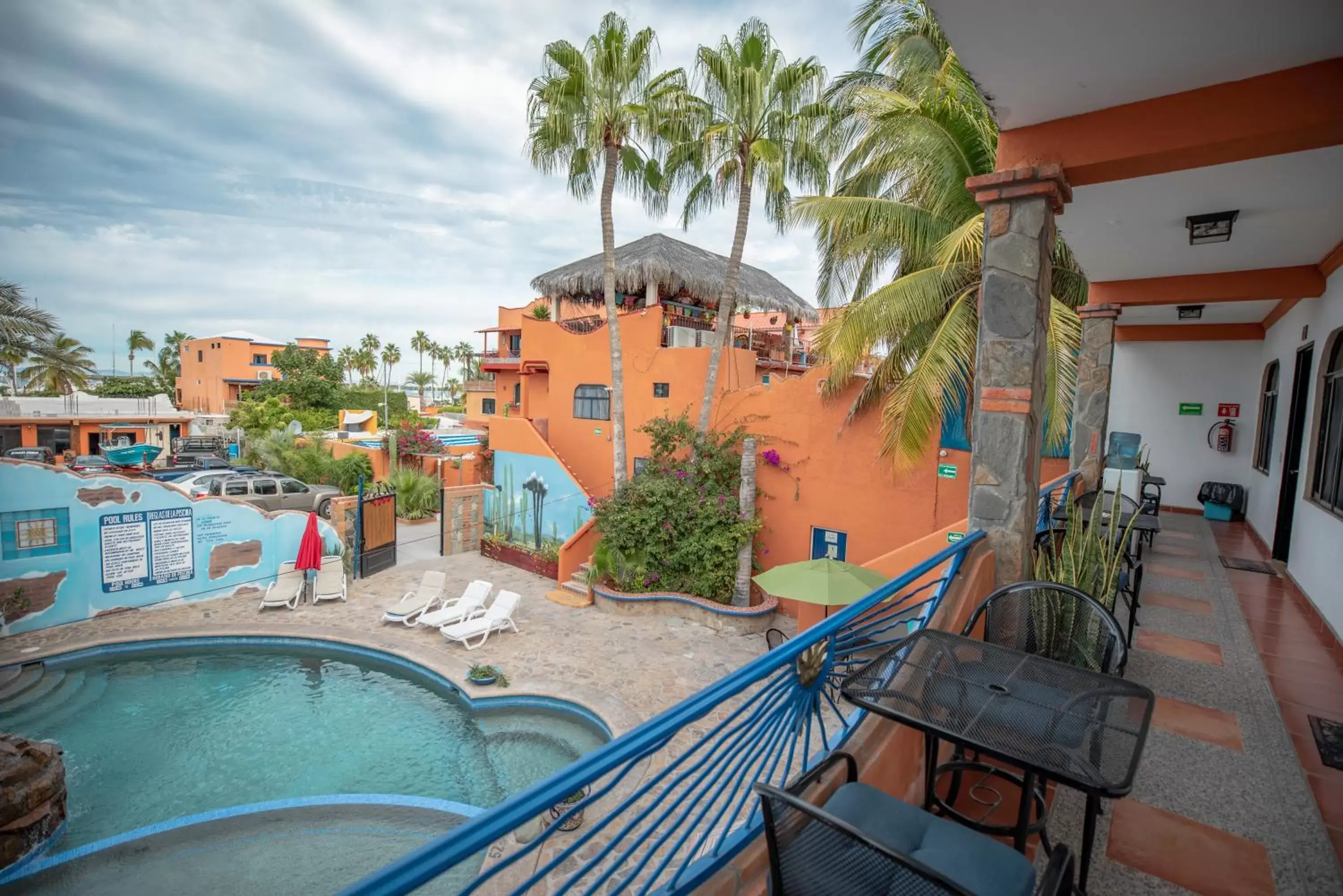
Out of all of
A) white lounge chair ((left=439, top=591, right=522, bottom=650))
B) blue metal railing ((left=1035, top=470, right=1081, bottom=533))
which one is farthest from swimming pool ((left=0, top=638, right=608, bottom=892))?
blue metal railing ((left=1035, top=470, right=1081, bottom=533))

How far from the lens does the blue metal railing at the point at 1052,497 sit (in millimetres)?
5109

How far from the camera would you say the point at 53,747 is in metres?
6.06

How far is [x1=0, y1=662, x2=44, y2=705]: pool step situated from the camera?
7891mm

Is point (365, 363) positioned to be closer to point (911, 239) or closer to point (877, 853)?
point (911, 239)

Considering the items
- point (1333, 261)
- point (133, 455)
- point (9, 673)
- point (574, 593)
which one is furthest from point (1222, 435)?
point (133, 455)

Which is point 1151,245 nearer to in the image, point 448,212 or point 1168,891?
point 1168,891

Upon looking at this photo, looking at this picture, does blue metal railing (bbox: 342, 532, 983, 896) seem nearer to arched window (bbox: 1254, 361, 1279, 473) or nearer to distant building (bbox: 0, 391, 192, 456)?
arched window (bbox: 1254, 361, 1279, 473)

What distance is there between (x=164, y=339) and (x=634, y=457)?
6219 cm

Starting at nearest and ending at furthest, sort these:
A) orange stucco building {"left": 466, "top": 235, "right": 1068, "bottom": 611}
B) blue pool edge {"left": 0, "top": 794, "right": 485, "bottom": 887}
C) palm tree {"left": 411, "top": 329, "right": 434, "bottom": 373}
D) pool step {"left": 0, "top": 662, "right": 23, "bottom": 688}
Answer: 1. blue pool edge {"left": 0, "top": 794, "right": 485, "bottom": 887}
2. pool step {"left": 0, "top": 662, "right": 23, "bottom": 688}
3. orange stucco building {"left": 466, "top": 235, "right": 1068, "bottom": 611}
4. palm tree {"left": 411, "top": 329, "right": 434, "bottom": 373}

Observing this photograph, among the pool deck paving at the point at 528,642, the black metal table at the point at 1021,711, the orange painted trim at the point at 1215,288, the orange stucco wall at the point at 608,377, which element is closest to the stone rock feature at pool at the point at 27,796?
the pool deck paving at the point at 528,642

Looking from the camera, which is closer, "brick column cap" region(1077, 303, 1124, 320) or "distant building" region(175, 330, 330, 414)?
"brick column cap" region(1077, 303, 1124, 320)

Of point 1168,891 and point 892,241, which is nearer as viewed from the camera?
point 1168,891

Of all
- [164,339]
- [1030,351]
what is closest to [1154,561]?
[1030,351]

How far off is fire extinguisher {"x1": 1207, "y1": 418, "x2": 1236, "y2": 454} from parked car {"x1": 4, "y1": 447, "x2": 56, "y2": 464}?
3148 centimetres
